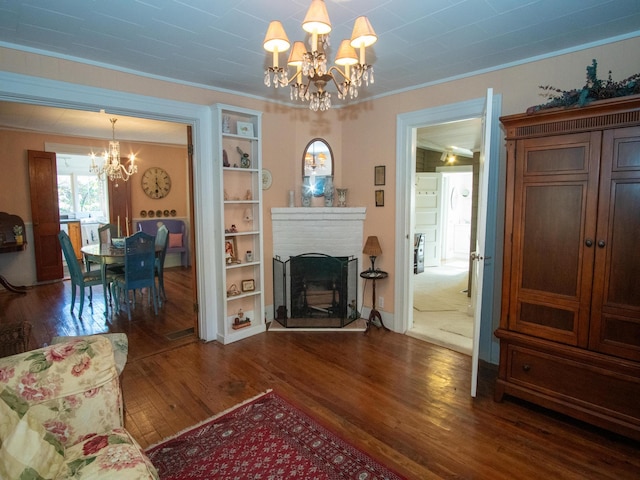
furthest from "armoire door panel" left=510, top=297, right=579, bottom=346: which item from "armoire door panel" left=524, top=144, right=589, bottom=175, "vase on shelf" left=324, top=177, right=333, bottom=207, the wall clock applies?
the wall clock

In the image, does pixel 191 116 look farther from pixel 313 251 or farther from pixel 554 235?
pixel 554 235

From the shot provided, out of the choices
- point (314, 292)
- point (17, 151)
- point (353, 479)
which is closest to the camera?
point (353, 479)

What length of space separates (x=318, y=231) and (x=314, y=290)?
0.69 m

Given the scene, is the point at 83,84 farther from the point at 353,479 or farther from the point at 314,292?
the point at 353,479

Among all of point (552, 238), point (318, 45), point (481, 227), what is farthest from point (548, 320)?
point (318, 45)

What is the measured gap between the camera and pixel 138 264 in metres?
4.34

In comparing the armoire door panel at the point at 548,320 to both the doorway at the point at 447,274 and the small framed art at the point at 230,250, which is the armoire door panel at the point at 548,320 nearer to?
the doorway at the point at 447,274

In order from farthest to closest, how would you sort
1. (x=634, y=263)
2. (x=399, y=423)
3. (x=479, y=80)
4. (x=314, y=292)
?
(x=314, y=292)
(x=479, y=80)
(x=399, y=423)
(x=634, y=263)

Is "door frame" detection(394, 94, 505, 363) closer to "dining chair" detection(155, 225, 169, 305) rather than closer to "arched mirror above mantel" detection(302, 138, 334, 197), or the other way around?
"arched mirror above mantel" detection(302, 138, 334, 197)

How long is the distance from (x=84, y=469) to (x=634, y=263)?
2.81 metres

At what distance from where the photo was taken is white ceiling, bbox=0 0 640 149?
79.3 inches

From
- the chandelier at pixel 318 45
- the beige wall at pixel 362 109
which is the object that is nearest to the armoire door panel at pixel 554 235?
the beige wall at pixel 362 109

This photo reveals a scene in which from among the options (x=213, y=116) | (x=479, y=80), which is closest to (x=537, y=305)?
(x=479, y=80)

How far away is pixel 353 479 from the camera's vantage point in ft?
6.06
